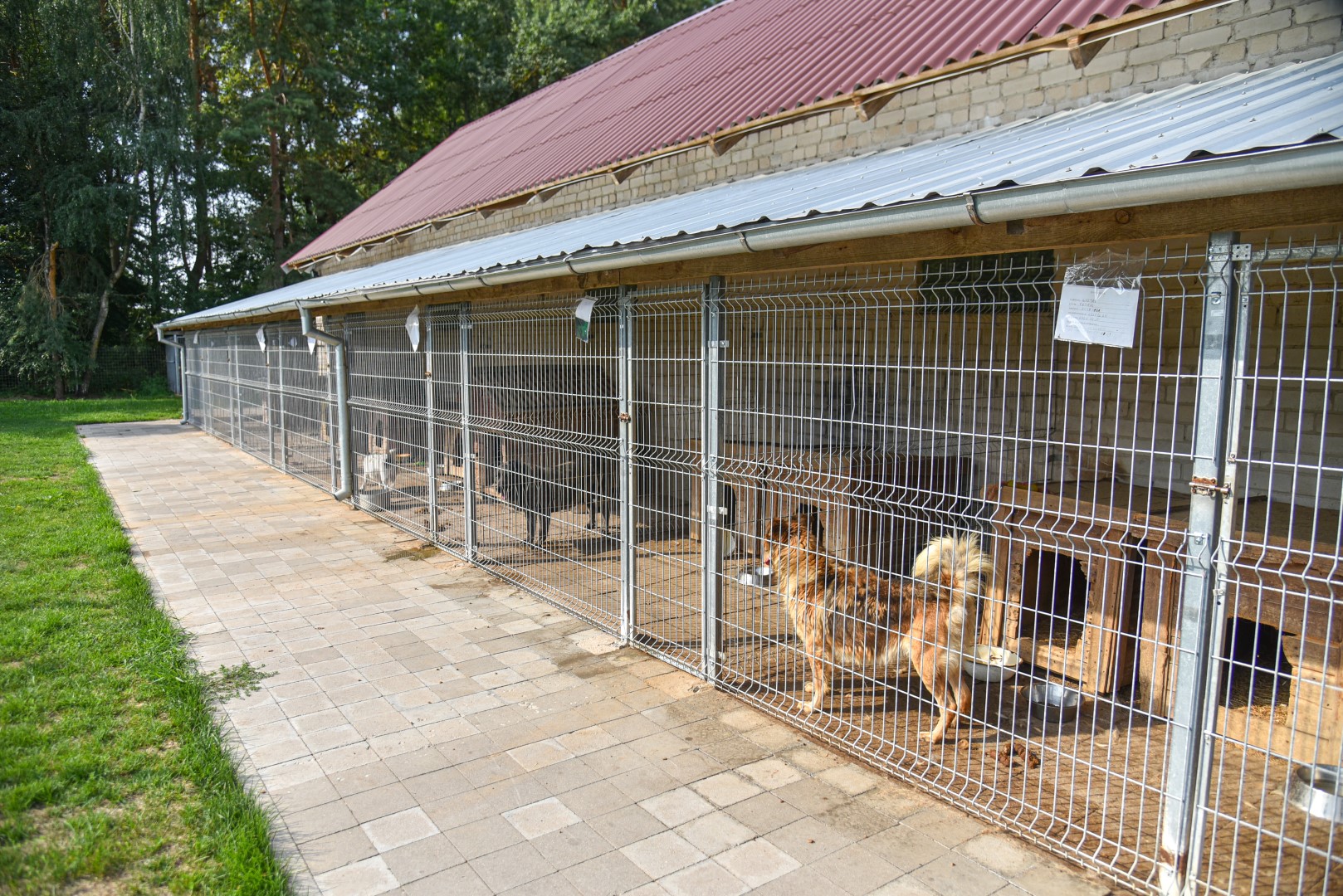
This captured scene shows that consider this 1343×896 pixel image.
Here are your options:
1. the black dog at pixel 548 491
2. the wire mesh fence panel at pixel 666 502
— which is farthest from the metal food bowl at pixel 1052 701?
the black dog at pixel 548 491

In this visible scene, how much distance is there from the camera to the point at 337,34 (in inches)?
1145

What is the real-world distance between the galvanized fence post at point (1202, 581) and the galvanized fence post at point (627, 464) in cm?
320

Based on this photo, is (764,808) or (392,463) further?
(392,463)

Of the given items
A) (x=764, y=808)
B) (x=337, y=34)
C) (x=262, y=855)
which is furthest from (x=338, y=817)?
(x=337, y=34)

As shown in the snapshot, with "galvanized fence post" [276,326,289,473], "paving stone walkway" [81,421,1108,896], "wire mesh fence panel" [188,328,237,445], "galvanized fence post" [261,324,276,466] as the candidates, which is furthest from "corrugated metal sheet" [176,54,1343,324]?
"wire mesh fence panel" [188,328,237,445]

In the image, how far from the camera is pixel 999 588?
17.0 feet

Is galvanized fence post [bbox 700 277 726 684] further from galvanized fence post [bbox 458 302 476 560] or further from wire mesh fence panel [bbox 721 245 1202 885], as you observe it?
galvanized fence post [bbox 458 302 476 560]

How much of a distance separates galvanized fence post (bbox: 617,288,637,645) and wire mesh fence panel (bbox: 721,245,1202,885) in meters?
0.63

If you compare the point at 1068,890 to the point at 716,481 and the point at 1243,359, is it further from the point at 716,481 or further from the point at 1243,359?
the point at 716,481

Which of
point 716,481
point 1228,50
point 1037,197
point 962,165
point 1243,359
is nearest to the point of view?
point 1243,359

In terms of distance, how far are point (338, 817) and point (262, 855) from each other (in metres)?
0.39

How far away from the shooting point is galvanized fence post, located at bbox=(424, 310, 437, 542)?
24.9ft

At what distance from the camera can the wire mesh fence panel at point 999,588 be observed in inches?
130

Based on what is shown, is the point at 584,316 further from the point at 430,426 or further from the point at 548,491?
the point at 430,426
